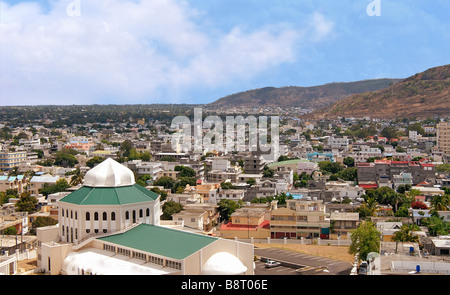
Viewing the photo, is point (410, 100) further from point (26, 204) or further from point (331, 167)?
point (26, 204)

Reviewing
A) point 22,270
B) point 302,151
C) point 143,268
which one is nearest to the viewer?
point 143,268

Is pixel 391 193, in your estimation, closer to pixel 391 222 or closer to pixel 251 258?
pixel 391 222

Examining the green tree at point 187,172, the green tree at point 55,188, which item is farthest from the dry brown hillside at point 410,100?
→ the green tree at point 55,188

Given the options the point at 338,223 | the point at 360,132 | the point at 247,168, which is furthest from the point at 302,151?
the point at 338,223

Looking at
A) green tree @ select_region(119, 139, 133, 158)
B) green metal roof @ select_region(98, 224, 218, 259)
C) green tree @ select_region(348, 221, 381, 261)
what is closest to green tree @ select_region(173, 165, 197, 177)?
green tree @ select_region(119, 139, 133, 158)

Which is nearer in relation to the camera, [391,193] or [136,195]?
[136,195]

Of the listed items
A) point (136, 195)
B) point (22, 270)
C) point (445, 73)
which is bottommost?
point (22, 270)

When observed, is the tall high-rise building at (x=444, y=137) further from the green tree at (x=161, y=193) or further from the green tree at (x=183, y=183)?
the green tree at (x=161, y=193)
